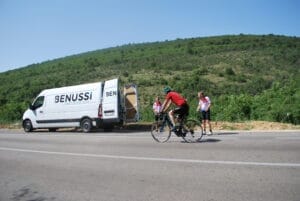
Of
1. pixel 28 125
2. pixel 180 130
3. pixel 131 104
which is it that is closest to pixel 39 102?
pixel 28 125

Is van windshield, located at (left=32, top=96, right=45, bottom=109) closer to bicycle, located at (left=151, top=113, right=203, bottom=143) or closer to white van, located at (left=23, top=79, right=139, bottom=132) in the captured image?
white van, located at (left=23, top=79, right=139, bottom=132)

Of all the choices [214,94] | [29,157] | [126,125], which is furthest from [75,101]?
[214,94]

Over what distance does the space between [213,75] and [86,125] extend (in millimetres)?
43243

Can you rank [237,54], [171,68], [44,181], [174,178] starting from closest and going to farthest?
[174,178]
[44,181]
[171,68]
[237,54]

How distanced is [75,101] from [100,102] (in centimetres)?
163

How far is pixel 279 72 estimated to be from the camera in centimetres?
5884

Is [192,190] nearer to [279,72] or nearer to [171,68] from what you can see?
[279,72]

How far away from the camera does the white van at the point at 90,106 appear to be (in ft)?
60.2

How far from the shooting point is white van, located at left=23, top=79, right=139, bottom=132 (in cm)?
1834

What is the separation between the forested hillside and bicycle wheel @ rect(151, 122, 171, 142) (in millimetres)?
9604

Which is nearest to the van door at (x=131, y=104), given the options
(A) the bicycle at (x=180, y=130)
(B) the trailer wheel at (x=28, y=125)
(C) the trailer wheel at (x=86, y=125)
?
(C) the trailer wheel at (x=86, y=125)

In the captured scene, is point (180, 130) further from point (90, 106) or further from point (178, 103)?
point (90, 106)

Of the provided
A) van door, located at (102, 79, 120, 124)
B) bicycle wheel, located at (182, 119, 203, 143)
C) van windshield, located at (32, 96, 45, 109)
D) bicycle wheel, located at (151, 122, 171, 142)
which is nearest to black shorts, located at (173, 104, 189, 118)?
bicycle wheel, located at (182, 119, 203, 143)

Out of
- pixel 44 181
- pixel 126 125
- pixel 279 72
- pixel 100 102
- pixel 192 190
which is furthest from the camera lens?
pixel 279 72
